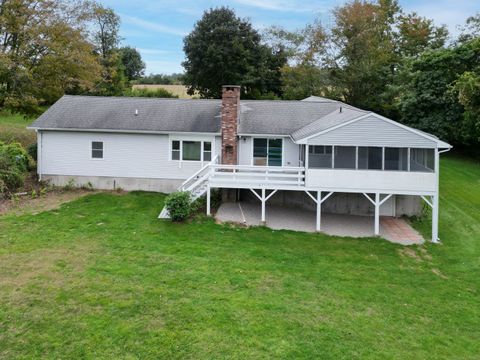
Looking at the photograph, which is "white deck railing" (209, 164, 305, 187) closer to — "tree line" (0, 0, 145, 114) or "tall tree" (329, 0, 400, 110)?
"tree line" (0, 0, 145, 114)

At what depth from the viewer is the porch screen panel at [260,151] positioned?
18.5 metres

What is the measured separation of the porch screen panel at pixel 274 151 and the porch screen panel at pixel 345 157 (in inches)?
143

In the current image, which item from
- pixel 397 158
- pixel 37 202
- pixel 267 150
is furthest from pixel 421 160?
pixel 37 202

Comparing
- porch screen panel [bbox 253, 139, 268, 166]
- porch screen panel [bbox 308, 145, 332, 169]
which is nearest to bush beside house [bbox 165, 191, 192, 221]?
porch screen panel [bbox 253, 139, 268, 166]

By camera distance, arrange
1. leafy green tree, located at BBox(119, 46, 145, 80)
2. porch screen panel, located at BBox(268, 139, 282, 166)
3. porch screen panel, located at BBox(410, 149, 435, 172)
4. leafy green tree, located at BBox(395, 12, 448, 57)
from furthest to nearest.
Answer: leafy green tree, located at BBox(119, 46, 145, 80), leafy green tree, located at BBox(395, 12, 448, 57), porch screen panel, located at BBox(268, 139, 282, 166), porch screen panel, located at BBox(410, 149, 435, 172)

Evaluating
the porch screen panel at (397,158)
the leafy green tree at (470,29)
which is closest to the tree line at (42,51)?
the porch screen panel at (397,158)

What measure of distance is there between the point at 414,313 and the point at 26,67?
78.9ft

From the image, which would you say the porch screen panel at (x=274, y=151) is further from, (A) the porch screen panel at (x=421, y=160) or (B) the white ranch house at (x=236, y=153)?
(A) the porch screen panel at (x=421, y=160)

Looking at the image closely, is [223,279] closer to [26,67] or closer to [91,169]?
[91,169]

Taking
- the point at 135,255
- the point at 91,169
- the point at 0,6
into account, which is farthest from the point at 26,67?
the point at 135,255

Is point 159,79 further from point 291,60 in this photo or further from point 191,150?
point 191,150

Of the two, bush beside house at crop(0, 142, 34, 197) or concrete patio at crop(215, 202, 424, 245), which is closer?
concrete patio at crop(215, 202, 424, 245)

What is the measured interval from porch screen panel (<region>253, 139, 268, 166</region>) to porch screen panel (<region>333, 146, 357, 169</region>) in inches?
157

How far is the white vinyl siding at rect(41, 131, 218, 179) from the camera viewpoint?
19109mm
